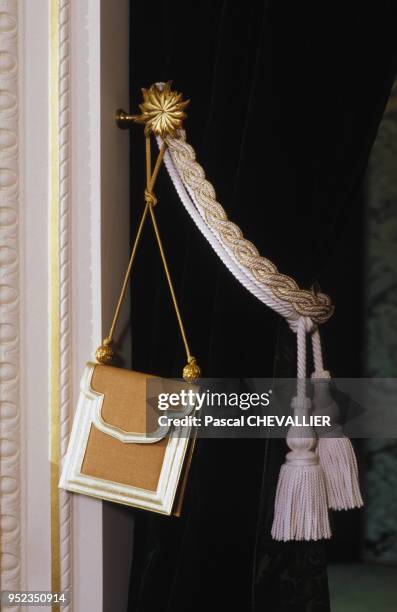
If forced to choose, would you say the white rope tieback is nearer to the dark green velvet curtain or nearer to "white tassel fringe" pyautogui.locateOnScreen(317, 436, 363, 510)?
the dark green velvet curtain

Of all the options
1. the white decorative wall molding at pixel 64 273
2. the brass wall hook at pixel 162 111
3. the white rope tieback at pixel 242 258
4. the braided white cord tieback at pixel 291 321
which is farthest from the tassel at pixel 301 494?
the brass wall hook at pixel 162 111

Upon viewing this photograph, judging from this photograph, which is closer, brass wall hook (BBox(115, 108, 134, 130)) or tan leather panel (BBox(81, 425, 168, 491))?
tan leather panel (BBox(81, 425, 168, 491))

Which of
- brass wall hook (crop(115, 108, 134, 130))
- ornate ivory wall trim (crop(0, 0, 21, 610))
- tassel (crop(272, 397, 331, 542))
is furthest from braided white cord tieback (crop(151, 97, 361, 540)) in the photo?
ornate ivory wall trim (crop(0, 0, 21, 610))

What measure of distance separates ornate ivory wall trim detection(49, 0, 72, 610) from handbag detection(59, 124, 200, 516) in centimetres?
4

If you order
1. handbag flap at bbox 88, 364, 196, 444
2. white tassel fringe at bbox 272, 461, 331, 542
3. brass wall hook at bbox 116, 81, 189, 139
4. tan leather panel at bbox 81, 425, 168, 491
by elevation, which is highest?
brass wall hook at bbox 116, 81, 189, 139

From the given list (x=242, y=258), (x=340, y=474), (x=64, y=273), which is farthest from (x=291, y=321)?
(x=64, y=273)

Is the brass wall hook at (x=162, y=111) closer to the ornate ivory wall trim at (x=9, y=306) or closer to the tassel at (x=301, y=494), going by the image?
the ornate ivory wall trim at (x=9, y=306)

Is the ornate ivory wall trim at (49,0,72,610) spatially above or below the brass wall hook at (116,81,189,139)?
below

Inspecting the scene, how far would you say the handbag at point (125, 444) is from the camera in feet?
3.01

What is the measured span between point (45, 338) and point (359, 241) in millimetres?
644

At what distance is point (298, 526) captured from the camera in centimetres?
92

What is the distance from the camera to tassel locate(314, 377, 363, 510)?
0.95 meters

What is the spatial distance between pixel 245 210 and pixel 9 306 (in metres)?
0.38

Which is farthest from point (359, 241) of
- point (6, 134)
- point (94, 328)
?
point (6, 134)
